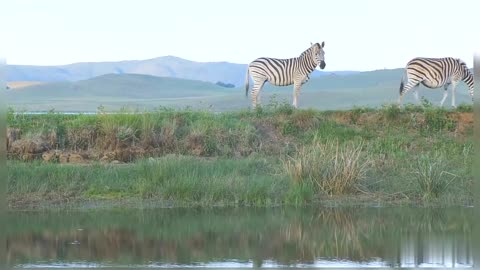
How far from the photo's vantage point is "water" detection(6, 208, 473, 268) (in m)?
11.4

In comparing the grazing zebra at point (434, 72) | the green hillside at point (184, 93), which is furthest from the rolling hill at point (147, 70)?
the grazing zebra at point (434, 72)

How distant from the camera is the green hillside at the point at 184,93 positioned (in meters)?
43.2

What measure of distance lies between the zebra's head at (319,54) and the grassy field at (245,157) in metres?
3.68

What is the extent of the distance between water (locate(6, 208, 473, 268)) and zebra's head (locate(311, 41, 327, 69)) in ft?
35.0

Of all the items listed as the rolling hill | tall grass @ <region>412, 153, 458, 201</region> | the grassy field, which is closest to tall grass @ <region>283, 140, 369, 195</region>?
the grassy field

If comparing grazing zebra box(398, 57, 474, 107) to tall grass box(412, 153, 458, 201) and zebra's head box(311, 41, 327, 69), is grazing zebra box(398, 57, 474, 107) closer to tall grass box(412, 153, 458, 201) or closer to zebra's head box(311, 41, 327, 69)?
zebra's head box(311, 41, 327, 69)

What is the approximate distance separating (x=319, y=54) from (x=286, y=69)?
112 centimetres

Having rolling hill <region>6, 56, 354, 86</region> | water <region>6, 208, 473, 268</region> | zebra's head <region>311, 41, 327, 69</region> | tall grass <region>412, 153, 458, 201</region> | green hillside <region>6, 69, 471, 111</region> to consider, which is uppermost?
rolling hill <region>6, 56, 354, 86</region>

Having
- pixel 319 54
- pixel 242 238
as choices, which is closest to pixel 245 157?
pixel 242 238

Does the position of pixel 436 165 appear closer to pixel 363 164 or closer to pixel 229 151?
pixel 363 164

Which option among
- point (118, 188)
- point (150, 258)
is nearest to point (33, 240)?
point (150, 258)

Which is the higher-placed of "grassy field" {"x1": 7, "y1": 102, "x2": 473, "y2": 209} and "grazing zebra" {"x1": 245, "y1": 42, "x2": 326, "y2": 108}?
"grazing zebra" {"x1": 245, "y1": 42, "x2": 326, "y2": 108}

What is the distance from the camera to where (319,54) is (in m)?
25.5

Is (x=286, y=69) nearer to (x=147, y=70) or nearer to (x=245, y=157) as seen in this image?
(x=245, y=157)
